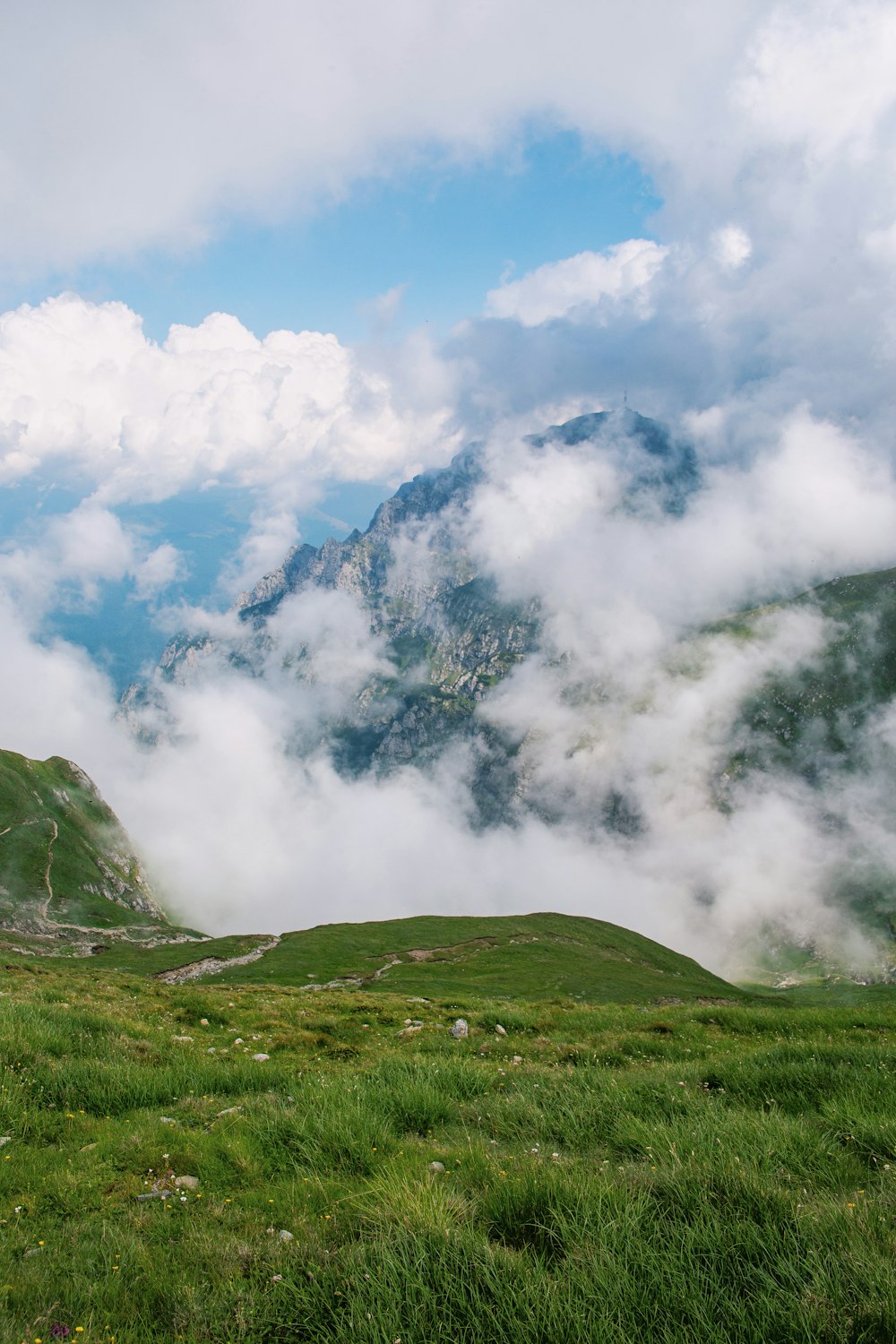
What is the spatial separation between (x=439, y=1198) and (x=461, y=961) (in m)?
124

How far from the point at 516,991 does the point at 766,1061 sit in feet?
306

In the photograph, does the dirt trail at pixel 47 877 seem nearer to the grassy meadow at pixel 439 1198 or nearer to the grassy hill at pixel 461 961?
the grassy hill at pixel 461 961

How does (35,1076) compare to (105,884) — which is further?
(105,884)

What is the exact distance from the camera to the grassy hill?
318 feet

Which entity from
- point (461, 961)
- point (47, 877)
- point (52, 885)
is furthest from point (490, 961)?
point (47, 877)

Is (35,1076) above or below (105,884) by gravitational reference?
above

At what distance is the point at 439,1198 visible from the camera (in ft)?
17.9

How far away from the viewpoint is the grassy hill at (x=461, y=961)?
3813 inches

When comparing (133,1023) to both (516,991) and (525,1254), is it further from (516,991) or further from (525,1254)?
(516,991)

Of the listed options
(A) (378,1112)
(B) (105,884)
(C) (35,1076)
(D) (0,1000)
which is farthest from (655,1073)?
(B) (105,884)

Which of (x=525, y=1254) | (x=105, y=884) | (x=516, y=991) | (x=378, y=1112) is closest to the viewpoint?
(x=525, y=1254)

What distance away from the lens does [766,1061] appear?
456 inches

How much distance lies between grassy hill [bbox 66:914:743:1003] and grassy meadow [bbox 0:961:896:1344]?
241 ft

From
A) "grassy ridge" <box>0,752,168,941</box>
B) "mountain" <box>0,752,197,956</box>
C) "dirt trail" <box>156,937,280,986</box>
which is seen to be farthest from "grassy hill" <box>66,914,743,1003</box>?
"grassy ridge" <box>0,752,168,941</box>
